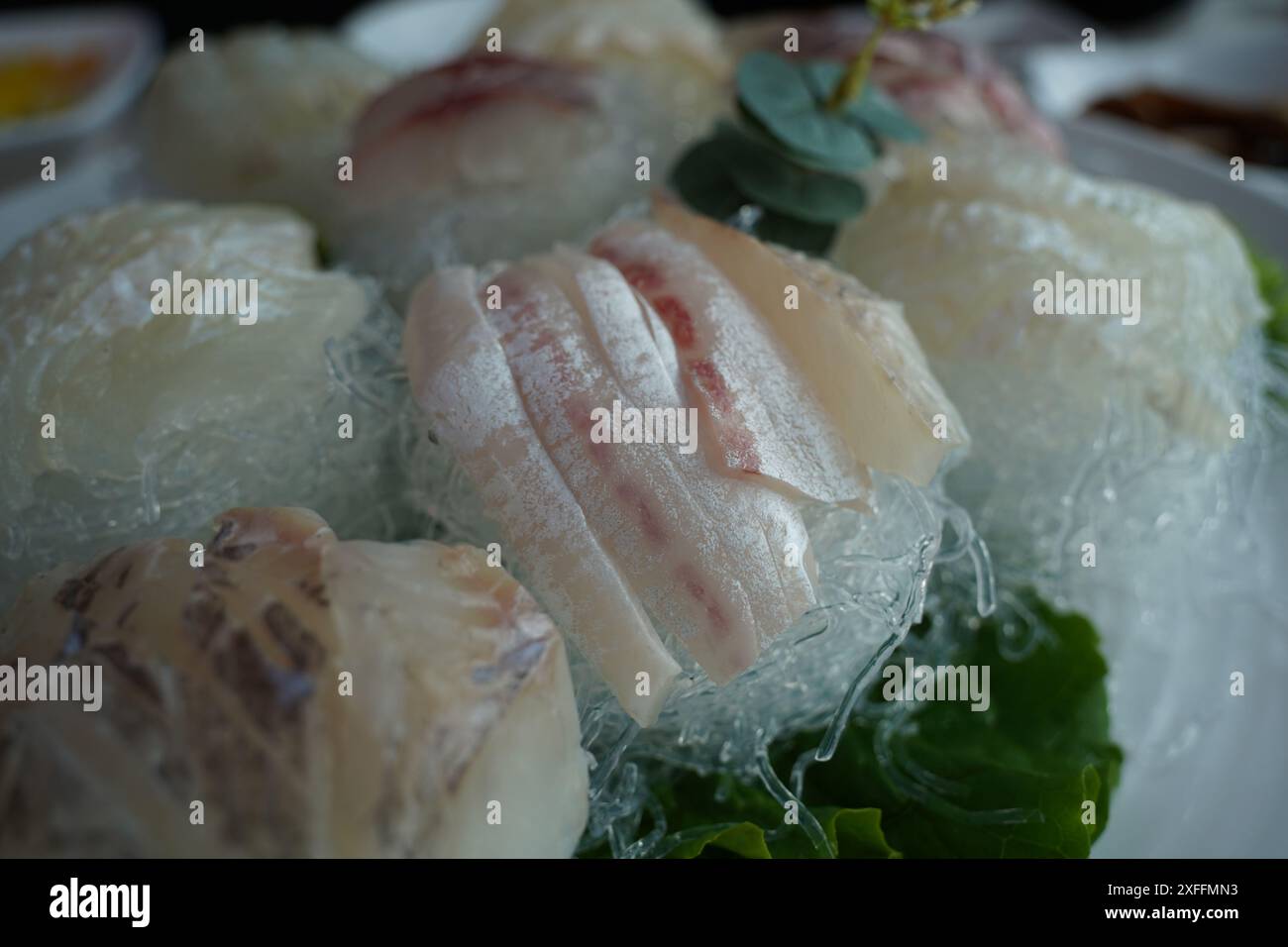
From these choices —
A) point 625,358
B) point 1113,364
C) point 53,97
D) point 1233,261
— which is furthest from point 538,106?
point 53,97

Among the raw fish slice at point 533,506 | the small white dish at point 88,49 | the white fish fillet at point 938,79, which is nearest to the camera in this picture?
the raw fish slice at point 533,506

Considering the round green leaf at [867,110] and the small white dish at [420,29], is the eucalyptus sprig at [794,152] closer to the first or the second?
the round green leaf at [867,110]

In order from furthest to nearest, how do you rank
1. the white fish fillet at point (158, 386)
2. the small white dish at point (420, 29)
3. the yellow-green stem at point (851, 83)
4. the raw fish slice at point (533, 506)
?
the small white dish at point (420, 29) < the yellow-green stem at point (851, 83) < the white fish fillet at point (158, 386) < the raw fish slice at point (533, 506)

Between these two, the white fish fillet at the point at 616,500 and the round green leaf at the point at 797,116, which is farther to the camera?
the round green leaf at the point at 797,116

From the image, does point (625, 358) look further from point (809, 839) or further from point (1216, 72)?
point (1216, 72)

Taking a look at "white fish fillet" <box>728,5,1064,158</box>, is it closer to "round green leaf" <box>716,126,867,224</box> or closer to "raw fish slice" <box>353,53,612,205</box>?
"round green leaf" <box>716,126,867,224</box>

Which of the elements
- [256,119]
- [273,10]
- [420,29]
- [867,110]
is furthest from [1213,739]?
[273,10]

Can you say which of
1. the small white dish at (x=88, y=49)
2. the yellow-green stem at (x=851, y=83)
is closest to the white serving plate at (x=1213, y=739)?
the yellow-green stem at (x=851, y=83)

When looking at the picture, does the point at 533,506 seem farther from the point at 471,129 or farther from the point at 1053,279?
the point at 471,129

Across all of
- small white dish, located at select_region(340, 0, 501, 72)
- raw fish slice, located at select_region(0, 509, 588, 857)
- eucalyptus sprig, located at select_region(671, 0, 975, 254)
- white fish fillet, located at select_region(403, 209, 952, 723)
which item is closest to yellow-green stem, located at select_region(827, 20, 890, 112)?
eucalyptus sprig, located at select_region(671, 0, 975, 254)
